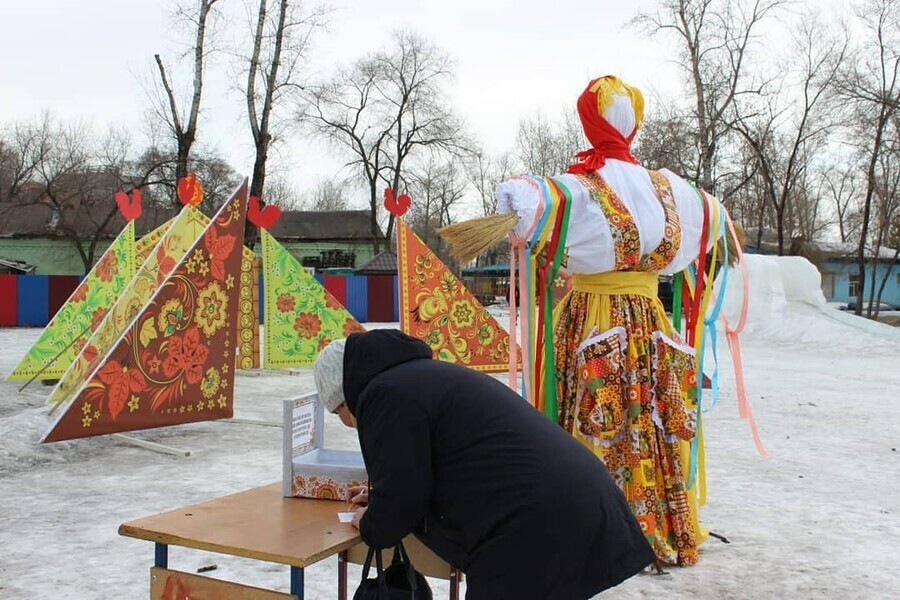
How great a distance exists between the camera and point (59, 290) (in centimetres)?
1862

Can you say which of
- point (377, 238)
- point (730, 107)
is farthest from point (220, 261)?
point (377, 238)

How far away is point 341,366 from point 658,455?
5.48 ft

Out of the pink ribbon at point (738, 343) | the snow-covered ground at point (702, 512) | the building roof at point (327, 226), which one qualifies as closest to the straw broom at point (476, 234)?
the pink ribbon at point (738, 343)

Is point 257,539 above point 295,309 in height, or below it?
below

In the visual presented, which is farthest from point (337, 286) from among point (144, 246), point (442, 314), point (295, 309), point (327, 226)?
point (327, 226)

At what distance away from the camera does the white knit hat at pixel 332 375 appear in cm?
191

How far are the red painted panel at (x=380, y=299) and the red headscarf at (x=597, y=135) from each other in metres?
19.0

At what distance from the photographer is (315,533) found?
1.94m

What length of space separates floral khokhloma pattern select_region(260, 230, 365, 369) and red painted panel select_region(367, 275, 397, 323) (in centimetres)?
1312

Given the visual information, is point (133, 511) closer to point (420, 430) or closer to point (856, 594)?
point (420, 430)

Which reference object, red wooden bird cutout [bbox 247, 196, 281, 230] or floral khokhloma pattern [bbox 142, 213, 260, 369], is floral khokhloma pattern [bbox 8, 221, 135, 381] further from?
floral khokhloma pattern [bbox 142, 213, 260, 369]

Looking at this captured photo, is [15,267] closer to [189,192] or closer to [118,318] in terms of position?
[189,192]

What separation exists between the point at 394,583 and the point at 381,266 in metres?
24.5

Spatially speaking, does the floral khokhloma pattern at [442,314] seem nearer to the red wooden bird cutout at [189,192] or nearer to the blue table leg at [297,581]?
the red wooden bird cutout at [189,192]
